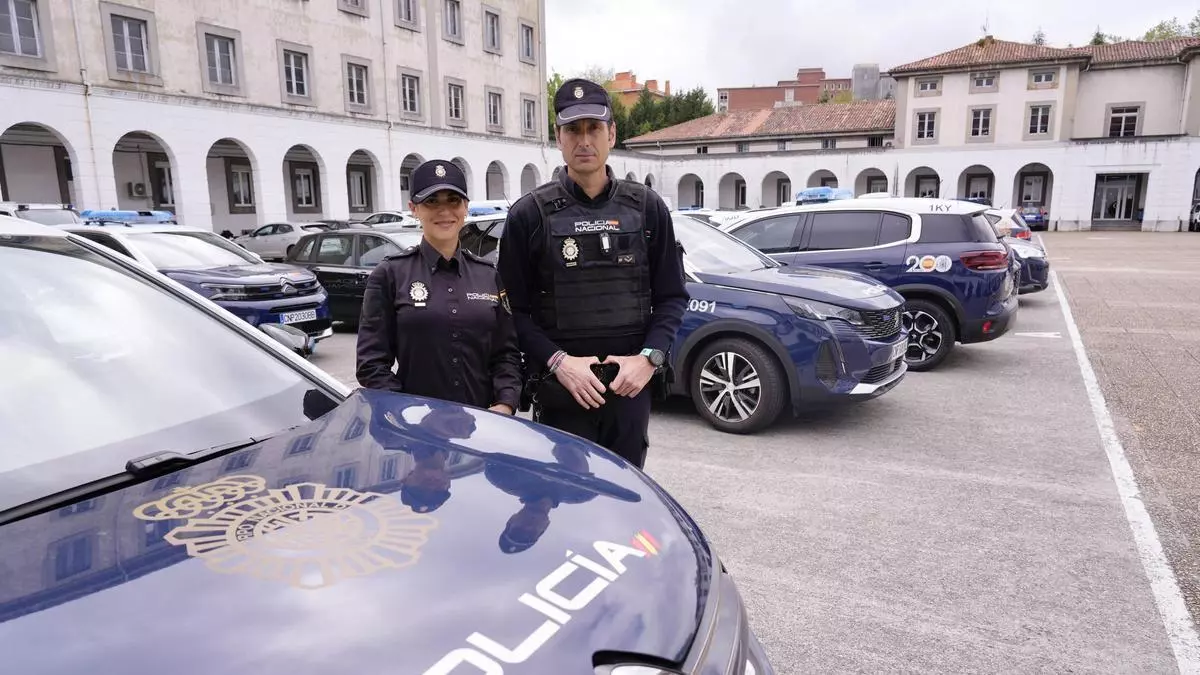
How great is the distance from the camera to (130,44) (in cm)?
1973

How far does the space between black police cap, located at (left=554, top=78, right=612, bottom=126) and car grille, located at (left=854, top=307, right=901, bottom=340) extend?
3.25m

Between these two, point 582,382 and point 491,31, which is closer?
point 582,382

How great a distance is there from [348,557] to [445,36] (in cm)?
3068

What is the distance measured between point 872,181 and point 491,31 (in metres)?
24.6

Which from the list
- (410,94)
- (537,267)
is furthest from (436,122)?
(537,267)

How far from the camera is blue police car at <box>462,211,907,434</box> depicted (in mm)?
5285

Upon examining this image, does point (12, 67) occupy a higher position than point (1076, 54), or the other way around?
point (1076, 54)

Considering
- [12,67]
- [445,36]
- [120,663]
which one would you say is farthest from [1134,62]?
[120,663]

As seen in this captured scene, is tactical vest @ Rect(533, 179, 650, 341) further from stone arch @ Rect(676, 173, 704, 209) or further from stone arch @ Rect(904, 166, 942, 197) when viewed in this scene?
stone arch @ Rect(676, 173, 704, 209)

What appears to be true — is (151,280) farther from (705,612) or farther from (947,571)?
(947,571)

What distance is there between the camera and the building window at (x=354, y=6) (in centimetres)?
2515

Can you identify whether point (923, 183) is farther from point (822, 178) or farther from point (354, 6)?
point (354, 6)

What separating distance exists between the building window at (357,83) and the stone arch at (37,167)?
334 inches

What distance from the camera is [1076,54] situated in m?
39.2
